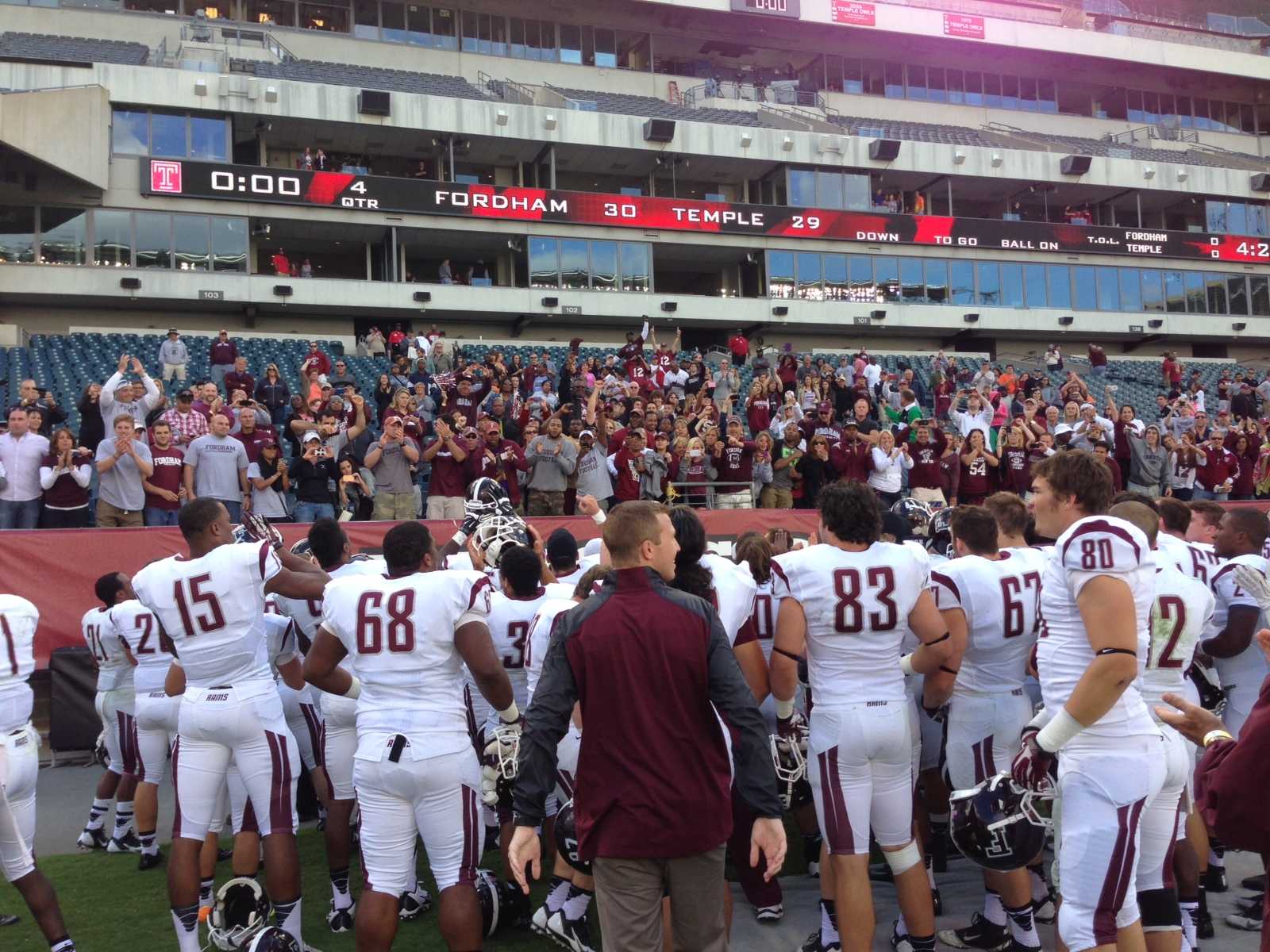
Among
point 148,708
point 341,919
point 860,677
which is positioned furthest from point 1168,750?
point 148,708

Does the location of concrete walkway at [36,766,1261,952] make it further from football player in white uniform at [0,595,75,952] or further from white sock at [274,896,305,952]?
football player in white uniform at [0,595,75,952]

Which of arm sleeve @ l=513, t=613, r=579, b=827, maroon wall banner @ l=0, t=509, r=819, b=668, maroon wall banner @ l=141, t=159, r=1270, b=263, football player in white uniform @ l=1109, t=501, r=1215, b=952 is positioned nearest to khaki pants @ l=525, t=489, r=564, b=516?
maroon wall banner @ l=0, t=509, r=819, b=668

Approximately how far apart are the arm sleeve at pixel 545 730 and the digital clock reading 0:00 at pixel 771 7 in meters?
34.8

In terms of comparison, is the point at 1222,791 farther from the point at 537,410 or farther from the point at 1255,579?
the point at 537,410

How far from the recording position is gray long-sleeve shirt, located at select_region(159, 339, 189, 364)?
19.1 metres

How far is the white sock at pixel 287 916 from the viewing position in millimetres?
4645

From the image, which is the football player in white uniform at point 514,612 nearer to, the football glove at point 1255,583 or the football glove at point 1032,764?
the football glove at point 1032,764

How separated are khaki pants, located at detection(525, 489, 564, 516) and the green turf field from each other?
18.6ft

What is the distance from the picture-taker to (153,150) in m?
A: 26.1

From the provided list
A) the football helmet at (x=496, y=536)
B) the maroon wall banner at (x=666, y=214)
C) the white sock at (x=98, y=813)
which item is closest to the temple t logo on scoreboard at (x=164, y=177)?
the maroon wall banner at (x=666, y=214)

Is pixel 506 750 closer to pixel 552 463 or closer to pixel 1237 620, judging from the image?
pixel 1237 620

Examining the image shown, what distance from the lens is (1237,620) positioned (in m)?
5.15

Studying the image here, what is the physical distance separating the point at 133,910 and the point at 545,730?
391cm

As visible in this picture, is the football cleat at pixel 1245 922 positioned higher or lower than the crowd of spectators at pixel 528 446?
lower
